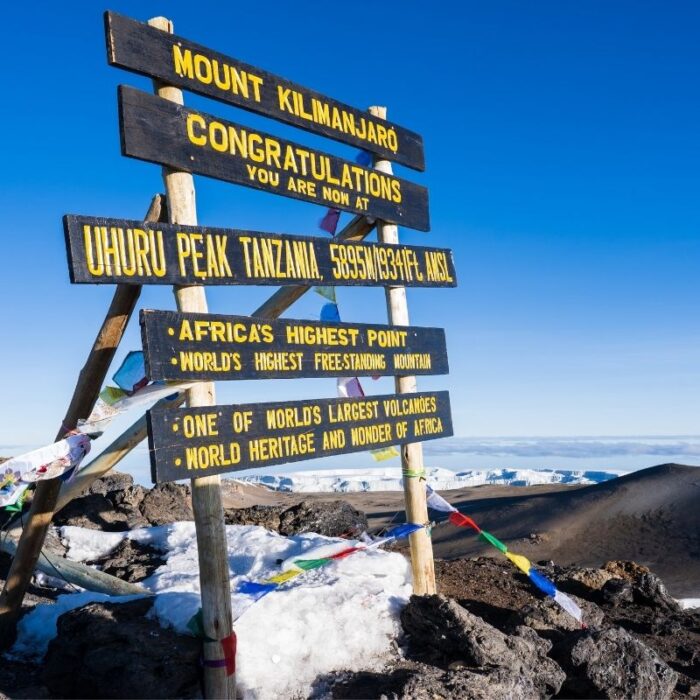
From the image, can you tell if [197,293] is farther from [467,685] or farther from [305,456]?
[467,685]

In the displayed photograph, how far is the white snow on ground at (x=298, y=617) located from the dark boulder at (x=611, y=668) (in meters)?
1.53

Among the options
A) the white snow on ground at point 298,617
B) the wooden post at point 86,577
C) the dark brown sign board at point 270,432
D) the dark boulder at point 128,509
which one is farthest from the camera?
the dark boulder at point 128,509

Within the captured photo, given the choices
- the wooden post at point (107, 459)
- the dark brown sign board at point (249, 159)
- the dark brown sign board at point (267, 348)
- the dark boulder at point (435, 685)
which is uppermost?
the dark brown sign board at point (249, 159)

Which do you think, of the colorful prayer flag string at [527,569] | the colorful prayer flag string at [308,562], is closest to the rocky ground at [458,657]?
the colorful prayer flag string at [527,569]

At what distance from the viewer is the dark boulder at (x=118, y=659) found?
6.28 metres

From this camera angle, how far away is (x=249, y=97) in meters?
7.09

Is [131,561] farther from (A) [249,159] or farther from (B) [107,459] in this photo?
(A) [249,159]

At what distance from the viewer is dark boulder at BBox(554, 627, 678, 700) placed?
6938 mm

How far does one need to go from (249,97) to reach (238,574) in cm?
493

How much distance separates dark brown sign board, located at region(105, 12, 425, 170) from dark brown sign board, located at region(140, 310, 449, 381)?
6.20 ft

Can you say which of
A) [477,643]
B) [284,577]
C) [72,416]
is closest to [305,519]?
[284,577]

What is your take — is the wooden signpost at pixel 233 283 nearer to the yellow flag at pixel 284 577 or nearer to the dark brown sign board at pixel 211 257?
the dark brown sign board at pixel 211 257

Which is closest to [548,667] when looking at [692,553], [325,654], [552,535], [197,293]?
[325,654]

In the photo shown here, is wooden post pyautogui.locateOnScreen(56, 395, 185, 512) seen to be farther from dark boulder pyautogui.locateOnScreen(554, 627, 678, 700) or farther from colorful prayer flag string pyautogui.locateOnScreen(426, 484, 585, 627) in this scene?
dark boulder pyautogui.locateOnScreen(554, 627, 678, 700)
